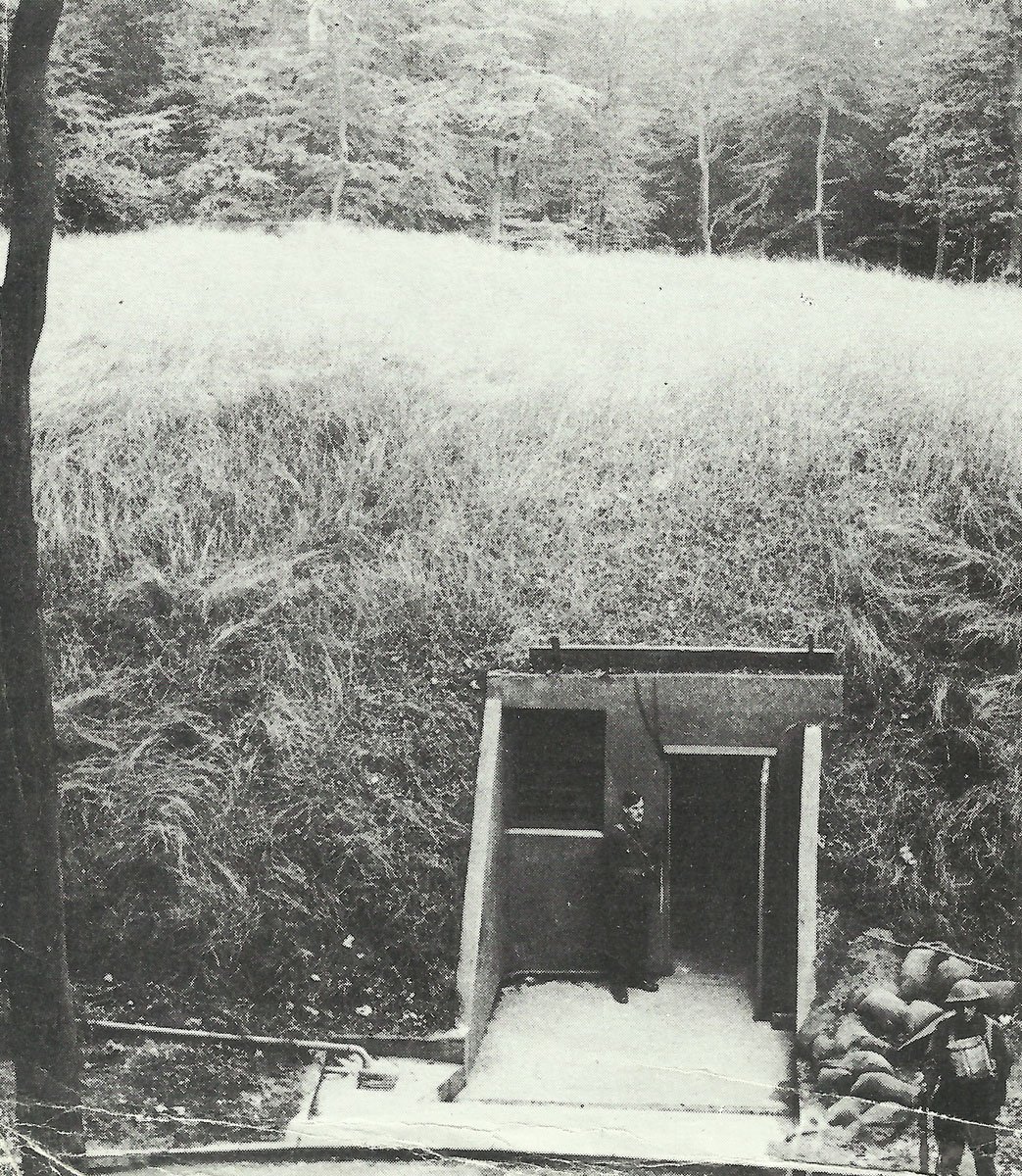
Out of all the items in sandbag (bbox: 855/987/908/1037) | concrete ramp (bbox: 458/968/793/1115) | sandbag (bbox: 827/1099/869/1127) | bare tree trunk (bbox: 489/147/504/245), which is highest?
bare tree trunk (bbox: 489/147/504/245)

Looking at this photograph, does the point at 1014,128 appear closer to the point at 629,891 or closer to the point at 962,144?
the point at 962,144

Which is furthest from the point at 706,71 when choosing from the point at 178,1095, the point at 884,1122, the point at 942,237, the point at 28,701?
the point at 178,1095

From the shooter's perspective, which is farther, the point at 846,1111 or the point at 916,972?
the point at 916,972

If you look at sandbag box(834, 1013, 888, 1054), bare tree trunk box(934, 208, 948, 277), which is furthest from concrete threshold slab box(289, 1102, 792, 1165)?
bare tree trunk box(934, 208, 948, 277)

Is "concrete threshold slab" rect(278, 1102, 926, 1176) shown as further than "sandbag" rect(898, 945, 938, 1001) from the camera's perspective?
No

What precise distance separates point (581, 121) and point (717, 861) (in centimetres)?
445

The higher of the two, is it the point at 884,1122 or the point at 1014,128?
the point at 1014,128

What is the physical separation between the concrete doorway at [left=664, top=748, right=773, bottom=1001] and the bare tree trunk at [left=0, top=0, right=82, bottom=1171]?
11.0 feet

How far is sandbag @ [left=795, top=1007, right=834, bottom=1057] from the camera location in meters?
5.26

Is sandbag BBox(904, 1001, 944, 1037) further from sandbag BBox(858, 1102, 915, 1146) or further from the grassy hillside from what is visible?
the grassy hillside

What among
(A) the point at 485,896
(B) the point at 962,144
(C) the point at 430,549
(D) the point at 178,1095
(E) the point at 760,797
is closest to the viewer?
(D) the point at 178,1095

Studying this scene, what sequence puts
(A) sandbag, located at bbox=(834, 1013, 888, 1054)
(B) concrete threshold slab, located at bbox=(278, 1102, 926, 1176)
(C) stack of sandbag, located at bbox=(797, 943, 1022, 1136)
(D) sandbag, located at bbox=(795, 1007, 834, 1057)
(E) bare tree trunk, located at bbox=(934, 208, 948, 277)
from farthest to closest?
1. (E) bare tree trunk, located at bbox=(934, 208, 948, 277)
2. (D) sandbag, located at bbox=(795, 1007, 834, 1057)
3. (A) sandbag, located at bbox=(834, 1013, 888, 1054)
4. (C) stack of sandbag, located at bbox=(797, 943, 1022, 1136)
5. (B) concrete threshold slab, located at bbox=(278, 1102, 926, 1176)

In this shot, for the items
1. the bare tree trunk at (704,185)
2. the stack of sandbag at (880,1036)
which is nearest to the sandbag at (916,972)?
the stack of sandbag at (880,1036)

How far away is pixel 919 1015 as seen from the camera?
497 centimetres
